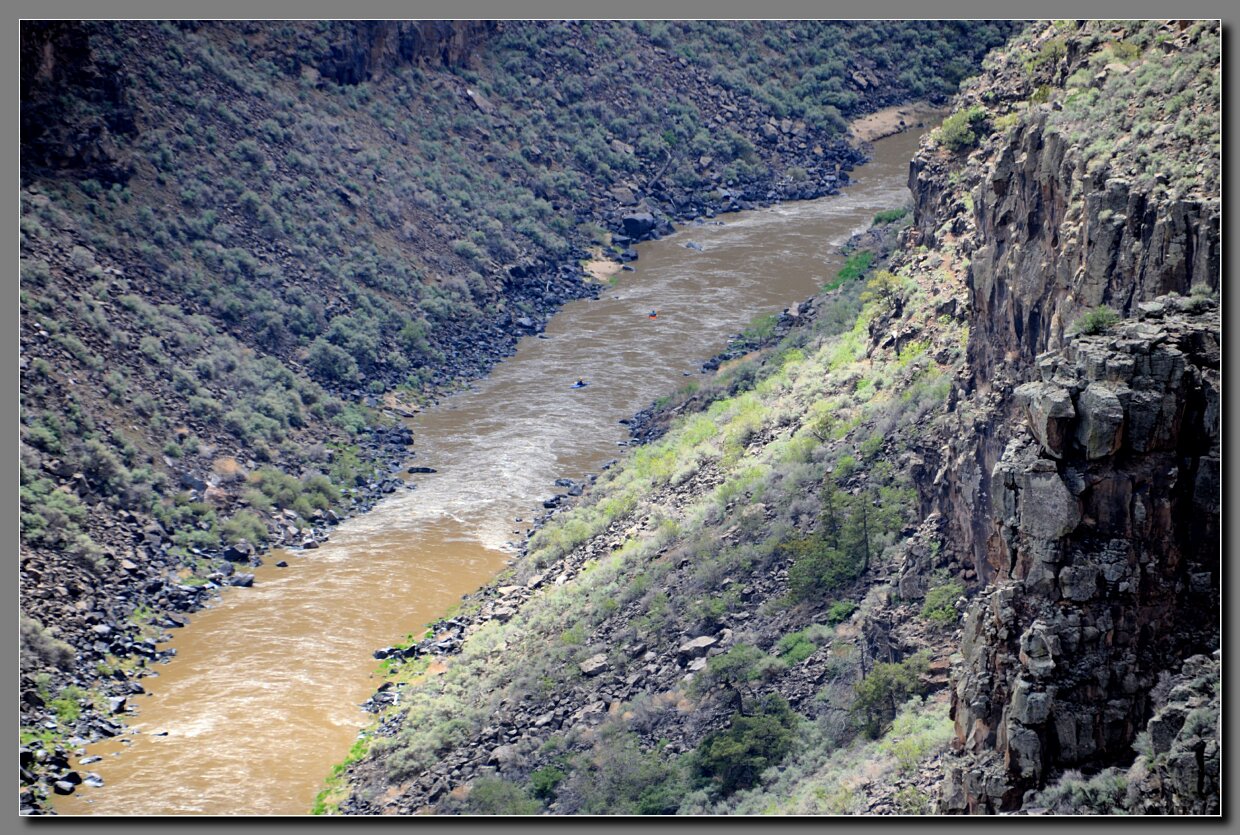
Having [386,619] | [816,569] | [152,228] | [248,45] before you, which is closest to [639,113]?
[248,45]

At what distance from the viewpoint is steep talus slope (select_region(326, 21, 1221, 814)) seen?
2216 cm

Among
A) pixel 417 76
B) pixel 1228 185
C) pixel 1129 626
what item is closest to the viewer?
pixel 1129 626

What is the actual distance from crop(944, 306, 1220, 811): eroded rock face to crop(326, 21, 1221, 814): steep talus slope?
42 millimetres

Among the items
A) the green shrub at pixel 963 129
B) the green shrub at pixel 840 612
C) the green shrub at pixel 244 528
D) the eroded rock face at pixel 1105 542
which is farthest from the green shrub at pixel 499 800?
the green shrub at pixel 963 129

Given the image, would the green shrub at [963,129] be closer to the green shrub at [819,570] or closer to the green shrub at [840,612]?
the green shrub at [819,570]

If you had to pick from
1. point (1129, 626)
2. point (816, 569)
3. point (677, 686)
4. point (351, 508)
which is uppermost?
point (1129, 626)

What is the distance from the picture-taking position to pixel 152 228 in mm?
64938

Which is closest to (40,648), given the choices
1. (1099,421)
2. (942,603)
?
(942,603)

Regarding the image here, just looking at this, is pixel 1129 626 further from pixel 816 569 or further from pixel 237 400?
pixel 237 400

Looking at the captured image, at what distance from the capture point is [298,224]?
72.4 m

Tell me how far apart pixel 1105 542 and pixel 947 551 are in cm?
1044

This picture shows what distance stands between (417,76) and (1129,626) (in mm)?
71381

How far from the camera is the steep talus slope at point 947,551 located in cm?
2216

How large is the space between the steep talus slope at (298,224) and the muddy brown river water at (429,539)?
57.6 inches
